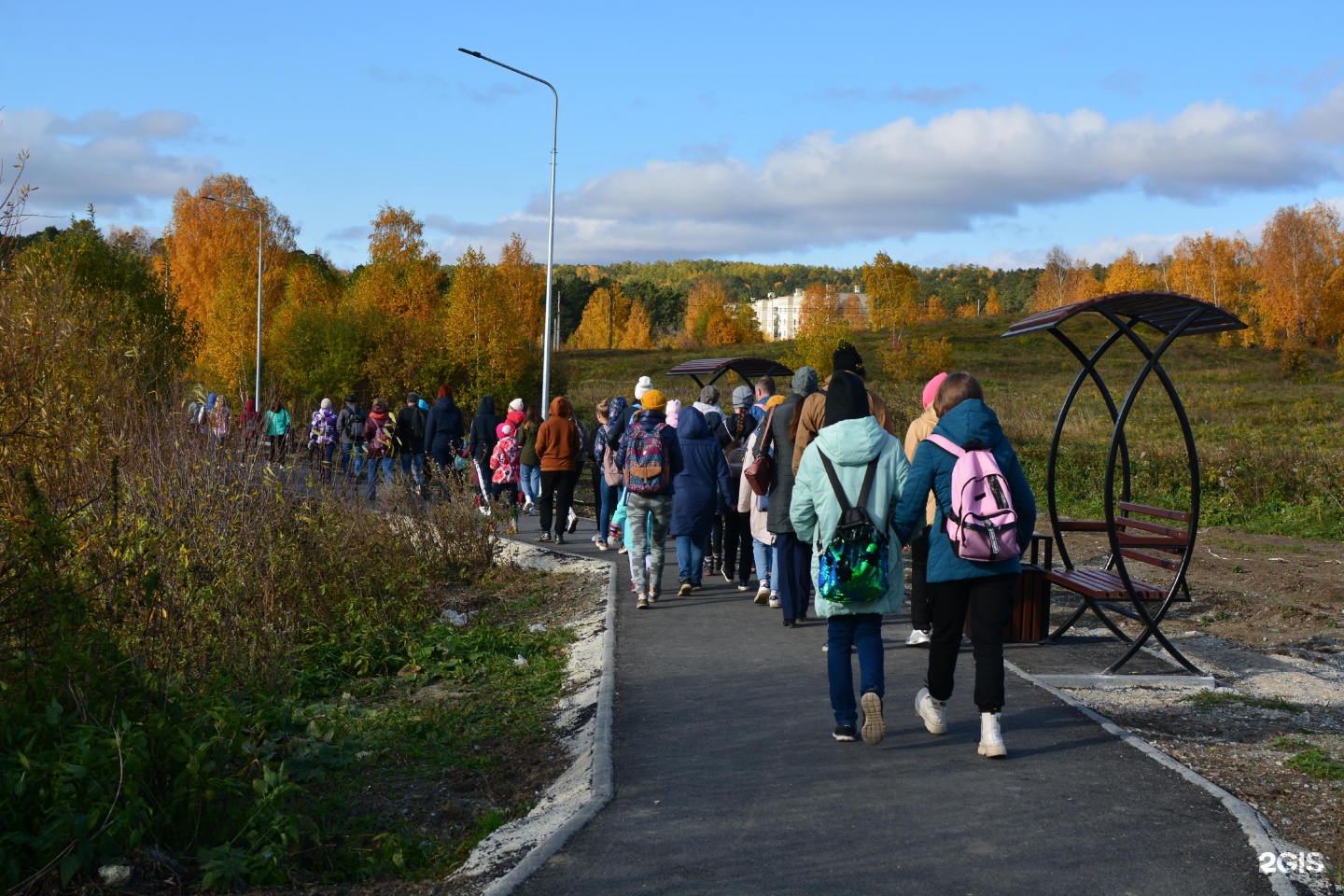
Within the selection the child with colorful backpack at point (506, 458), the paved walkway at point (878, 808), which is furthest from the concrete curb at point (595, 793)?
the child with colorful backpack at point (506, 458)

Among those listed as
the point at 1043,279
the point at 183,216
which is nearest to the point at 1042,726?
the point at 183,216

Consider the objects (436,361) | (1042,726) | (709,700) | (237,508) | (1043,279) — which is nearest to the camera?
(1042,726)

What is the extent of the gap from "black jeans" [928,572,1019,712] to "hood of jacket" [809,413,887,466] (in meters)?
0.77

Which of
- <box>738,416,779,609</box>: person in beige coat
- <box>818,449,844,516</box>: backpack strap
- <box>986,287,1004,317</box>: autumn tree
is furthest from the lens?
<box>986,287,1004,317</box>: autumn tree

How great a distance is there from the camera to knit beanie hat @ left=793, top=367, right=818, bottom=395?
30.9 feet

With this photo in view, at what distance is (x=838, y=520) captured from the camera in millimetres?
6406

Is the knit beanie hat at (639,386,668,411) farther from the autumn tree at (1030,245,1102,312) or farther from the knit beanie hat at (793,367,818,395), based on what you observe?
the autumn tree at (1030,245,1102,312)

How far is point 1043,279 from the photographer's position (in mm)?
140250

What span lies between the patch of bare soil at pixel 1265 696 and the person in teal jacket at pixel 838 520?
1680mm

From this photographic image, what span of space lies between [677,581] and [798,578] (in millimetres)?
2865

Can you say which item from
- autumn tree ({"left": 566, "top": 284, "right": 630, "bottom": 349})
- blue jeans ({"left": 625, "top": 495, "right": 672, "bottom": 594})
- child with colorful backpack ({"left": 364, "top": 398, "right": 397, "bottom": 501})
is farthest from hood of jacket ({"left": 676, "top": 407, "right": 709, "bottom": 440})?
autumn tree ({"left": 566, "top": 284, "right": 630, "bottom": 349})

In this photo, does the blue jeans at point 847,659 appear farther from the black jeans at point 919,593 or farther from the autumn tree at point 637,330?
the autumn tree at point 637,330

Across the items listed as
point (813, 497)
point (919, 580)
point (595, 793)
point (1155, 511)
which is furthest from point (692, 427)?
point (595, 793)

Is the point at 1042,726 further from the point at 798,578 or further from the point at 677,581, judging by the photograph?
the point at 677,581
